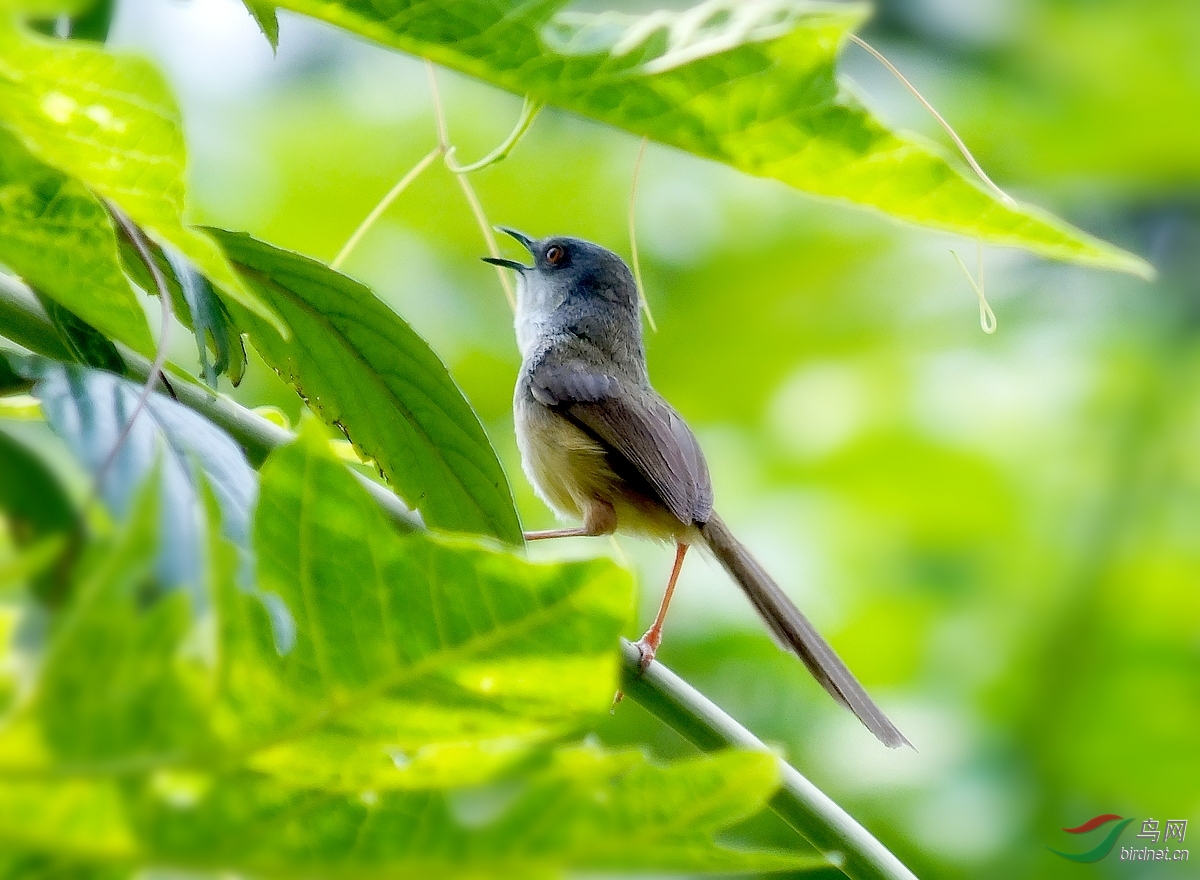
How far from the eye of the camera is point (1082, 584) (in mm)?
3508

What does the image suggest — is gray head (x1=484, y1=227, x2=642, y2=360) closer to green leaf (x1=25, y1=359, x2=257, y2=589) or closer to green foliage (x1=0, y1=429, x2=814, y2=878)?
green leaf (x1=25, y1=359, x2=257, y2=589)

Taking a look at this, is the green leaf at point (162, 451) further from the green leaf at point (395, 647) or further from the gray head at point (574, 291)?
the gray head at point (574, 291)

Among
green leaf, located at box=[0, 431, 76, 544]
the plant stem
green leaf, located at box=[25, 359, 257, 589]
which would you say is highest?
A: green leaf, located at box=[0, 431, 76, 544]

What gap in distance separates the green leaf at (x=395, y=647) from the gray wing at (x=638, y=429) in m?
2.20

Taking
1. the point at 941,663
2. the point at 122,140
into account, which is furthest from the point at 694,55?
the point at 941,663

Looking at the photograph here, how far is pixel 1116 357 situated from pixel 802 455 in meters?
1.14

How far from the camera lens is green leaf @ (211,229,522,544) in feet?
3.85

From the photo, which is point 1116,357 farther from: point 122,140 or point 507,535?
point 122,140

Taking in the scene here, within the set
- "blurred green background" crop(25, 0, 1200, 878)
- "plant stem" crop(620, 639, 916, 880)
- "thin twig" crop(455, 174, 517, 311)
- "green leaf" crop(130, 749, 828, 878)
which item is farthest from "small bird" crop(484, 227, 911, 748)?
"green leaf" crop(130, 749, 828, 878)

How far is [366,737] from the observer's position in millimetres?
631

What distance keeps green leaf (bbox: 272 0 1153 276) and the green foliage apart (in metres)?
0.42

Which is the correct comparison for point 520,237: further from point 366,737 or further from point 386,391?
point 366,737

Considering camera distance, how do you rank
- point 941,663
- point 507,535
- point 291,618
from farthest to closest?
point 941,663 → point 507,535 → point 291,618

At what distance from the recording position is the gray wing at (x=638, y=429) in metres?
2.89
